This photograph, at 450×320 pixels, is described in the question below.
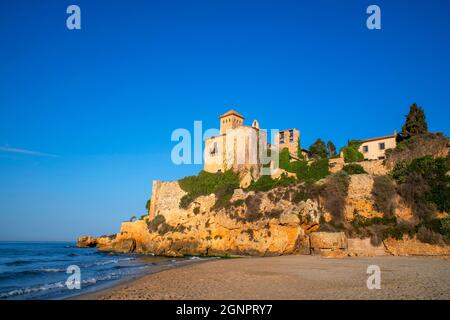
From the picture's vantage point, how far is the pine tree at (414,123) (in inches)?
1264

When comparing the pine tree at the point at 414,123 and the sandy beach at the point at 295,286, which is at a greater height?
the pine tree at the point at 414,123

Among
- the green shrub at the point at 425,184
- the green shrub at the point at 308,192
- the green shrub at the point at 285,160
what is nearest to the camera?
the green shrub at the point at 425,184

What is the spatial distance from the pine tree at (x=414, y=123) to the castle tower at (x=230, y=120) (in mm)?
23646

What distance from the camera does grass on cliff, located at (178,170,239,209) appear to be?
122 ft

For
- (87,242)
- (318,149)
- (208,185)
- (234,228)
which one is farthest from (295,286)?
(87,242)

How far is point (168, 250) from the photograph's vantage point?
35.0 metres

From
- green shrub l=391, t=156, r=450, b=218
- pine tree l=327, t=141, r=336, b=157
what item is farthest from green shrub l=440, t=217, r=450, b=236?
pine tree l=327, t=141, r=336, b=157

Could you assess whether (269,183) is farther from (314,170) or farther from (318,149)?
(318,149)

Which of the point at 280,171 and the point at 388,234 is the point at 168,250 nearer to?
the point at 280,171

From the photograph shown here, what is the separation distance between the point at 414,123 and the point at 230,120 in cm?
2526

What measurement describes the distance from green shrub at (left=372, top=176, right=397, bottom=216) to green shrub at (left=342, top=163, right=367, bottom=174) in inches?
152

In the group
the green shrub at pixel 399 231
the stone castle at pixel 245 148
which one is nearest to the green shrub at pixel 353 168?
the green shrub at pixel 399 231

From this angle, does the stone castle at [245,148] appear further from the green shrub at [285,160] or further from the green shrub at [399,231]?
the green shrub at [399,231]
